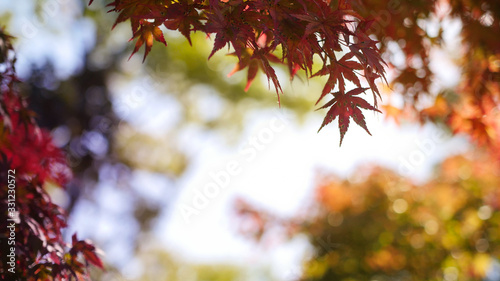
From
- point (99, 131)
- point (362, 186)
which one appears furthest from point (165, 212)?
point (362, 186)

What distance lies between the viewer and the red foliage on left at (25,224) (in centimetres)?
160

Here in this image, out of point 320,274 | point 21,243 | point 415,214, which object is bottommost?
point 21,243

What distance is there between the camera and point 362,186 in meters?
5.10

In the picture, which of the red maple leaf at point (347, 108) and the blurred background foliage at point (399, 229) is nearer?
the red maple leaf at point (347, 108)

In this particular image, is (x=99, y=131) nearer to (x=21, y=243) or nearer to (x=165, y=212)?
(x=165, y=212)

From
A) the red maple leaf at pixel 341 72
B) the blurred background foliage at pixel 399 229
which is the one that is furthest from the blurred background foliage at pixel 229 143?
the red maple leaf at pixel 341 72

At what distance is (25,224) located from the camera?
1670mm

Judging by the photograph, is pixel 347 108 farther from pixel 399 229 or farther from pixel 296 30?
pixel 399 229

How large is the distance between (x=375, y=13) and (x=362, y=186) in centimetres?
307

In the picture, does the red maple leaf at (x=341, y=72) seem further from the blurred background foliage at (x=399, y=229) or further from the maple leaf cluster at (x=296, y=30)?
the blurred background foliage at (x=399, y=229)

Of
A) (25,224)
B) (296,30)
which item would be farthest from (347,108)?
(25,224)

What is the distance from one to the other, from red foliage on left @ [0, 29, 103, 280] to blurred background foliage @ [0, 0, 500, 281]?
0.91m

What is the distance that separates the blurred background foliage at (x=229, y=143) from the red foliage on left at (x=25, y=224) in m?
0.91

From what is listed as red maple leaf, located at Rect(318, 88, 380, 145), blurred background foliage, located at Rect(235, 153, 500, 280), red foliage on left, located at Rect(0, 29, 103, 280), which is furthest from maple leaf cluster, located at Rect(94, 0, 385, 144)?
blurred background foliage, located at Rect(235, 153, 500, 280)
